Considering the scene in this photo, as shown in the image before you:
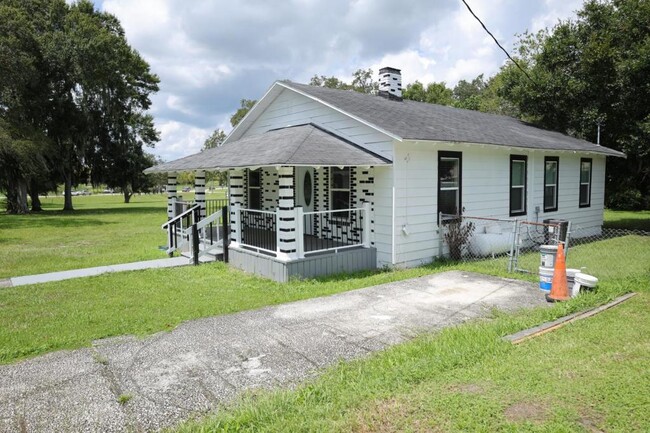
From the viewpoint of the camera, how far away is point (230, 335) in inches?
212

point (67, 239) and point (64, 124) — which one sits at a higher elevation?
point (64, 124)

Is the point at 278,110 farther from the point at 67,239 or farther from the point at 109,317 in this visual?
the point at 67,239

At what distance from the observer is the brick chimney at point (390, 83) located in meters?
14.1

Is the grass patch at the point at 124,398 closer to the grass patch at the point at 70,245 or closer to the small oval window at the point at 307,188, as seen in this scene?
the grass patch at the point at 70,245

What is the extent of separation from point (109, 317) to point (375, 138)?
6231 mm

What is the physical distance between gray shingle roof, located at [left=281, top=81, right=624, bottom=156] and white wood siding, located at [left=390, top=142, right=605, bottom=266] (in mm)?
318

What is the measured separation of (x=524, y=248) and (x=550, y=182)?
104 inches

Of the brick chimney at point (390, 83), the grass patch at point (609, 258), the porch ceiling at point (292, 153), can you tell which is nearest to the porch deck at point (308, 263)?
the porch ceiling at point (292, 153)

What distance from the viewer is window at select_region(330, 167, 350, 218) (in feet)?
35.3

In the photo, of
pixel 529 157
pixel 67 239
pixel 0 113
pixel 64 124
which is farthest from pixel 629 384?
pixel 64 124

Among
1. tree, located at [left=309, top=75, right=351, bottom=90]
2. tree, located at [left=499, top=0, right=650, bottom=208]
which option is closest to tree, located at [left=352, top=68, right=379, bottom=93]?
tree, located at [left=309, top=75, right=351, bottom=90]

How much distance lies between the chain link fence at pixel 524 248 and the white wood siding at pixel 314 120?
2402 millimetres

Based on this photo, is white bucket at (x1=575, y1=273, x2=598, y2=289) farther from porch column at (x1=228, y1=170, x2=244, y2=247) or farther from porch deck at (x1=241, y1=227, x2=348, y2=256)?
porch column at (x1=228, y1=170, x2=244, y2=247)

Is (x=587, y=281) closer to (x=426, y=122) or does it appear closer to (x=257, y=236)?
(x=426, y=122)
